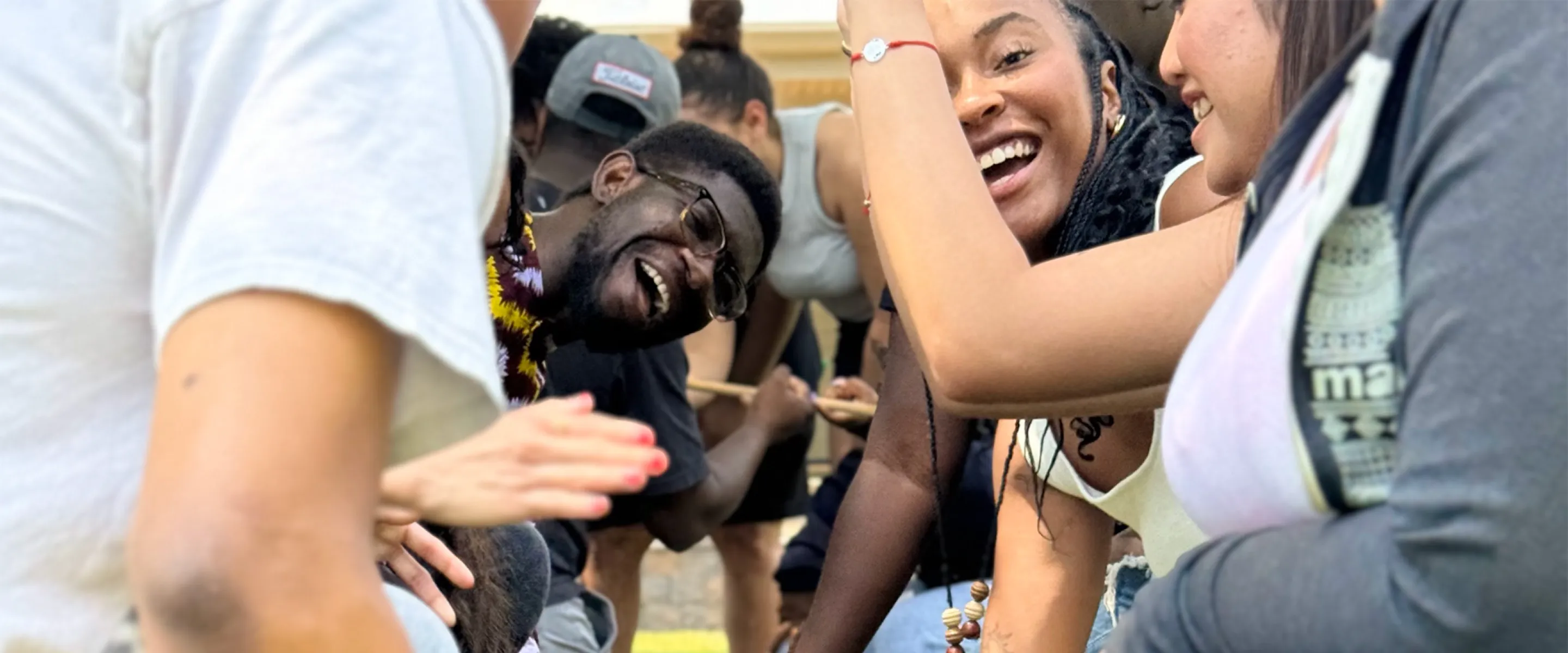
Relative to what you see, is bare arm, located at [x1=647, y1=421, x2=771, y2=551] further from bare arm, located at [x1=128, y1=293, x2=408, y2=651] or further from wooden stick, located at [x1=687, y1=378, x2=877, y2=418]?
bare arm, located at [x1=128, y1=293, x2=408, y2=651]

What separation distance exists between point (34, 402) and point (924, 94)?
865mm

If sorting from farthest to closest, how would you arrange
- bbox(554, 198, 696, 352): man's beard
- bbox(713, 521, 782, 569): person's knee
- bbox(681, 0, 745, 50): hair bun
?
→ bbox(681, 0, 745, 50): hair bun < bbox(713, 521, 782, 569): person's knee < bbox(554, 198, 696, 352): man's beard

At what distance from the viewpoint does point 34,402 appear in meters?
0.90

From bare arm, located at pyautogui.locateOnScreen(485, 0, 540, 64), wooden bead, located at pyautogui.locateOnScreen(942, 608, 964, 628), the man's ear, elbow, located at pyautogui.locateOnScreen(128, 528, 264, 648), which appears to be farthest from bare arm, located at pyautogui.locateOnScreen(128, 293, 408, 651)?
the man's ear

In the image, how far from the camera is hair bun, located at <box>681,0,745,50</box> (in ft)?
14.6

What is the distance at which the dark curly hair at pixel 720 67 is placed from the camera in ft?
13.9

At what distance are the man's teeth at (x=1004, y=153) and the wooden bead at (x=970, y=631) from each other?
2.03 ft

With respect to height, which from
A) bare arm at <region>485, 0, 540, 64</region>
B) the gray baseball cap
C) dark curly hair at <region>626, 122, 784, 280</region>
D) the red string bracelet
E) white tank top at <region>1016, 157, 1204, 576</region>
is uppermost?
bare arm at <region>485, 0, 540, 64</region>

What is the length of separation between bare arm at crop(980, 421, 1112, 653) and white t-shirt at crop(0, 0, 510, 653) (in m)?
1.40

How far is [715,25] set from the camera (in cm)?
446

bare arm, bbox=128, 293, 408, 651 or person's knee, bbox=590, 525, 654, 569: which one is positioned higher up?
bare arm, bbox=128, 293, 408, 651

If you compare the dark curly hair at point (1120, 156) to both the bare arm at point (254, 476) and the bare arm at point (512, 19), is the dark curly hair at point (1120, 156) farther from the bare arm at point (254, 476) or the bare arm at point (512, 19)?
the bare arm at point (254, 476)

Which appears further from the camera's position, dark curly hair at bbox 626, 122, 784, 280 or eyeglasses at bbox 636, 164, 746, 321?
dark curly hair at bbox 626, 122, 784, 280

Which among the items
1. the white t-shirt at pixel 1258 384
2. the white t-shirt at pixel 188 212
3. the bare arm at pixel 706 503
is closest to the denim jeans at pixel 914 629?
the bare arm at pixel 706 503
